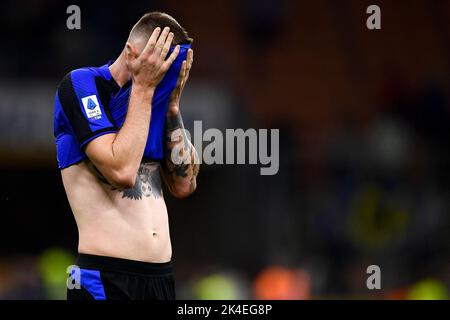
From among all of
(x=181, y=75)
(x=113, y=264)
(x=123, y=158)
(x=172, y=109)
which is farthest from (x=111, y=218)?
(x=181, y=75)

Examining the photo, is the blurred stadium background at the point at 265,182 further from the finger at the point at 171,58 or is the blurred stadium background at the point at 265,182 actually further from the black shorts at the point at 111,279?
the finger at the point at 171,58

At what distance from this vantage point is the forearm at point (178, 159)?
12.6 ft

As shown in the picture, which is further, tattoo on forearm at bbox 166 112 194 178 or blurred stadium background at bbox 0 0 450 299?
blurred stadium background at bbox 0 0 450 299

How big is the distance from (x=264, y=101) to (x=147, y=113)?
32.8ft

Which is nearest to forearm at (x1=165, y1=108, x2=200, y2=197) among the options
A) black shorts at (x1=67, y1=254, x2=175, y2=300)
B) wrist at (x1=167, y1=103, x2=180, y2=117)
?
wrist at (x1=167, y1=103, x2=180, y2=117)

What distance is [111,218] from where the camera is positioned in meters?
3.58

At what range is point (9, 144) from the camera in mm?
10250

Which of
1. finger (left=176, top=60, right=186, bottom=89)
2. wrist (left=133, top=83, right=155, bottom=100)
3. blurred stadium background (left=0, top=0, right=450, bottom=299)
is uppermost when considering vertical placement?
finger (left=176, top=60, right=186, bottom=89)

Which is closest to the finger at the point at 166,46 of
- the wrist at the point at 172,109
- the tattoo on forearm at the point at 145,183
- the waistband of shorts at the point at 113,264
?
the wrist at the point at 172,109

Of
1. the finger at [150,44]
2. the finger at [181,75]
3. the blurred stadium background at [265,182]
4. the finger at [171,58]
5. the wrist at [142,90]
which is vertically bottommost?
the blurred stadium background at [265,182]

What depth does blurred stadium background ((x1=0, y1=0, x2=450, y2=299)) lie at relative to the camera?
959cm

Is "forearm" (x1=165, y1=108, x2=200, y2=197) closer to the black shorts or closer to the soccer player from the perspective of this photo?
the soccer player

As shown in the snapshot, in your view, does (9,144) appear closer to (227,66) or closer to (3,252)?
(3,252)
